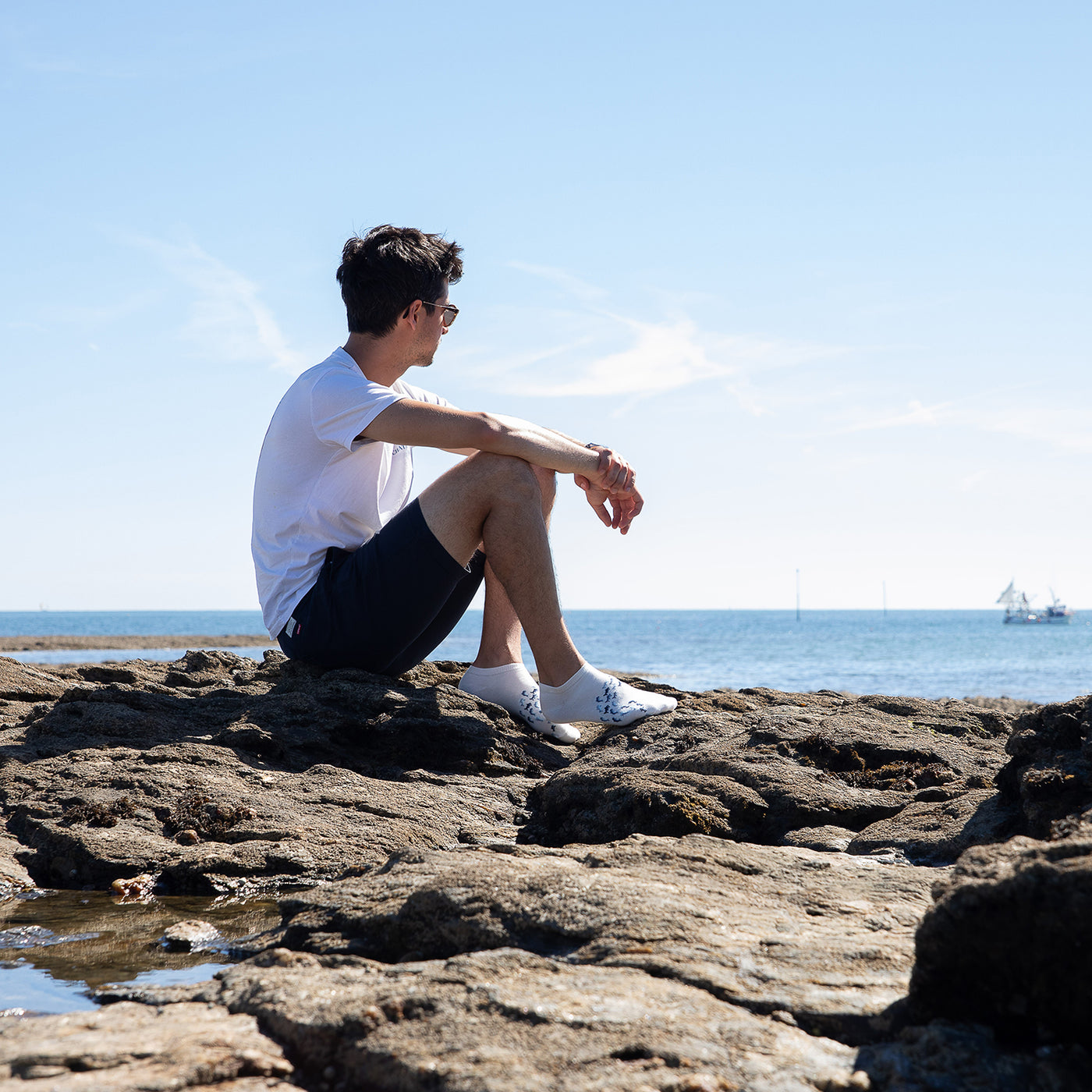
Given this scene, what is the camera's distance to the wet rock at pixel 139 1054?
1454 mm

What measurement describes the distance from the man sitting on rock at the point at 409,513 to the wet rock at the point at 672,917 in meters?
1.69

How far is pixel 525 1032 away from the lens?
1528 millimetres

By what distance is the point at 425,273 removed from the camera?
441 cm

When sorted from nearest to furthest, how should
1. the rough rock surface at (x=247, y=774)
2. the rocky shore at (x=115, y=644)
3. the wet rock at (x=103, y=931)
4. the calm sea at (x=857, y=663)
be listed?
the wet rock at (x=103, y=931) → the rough rock surface at (x=247, y=774) → the calm sea at (x=857, y=663) → the rocky shore at (x=115, y=644)

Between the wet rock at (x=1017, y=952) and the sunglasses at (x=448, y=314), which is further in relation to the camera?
the sunglasses at (x=448, y=314)

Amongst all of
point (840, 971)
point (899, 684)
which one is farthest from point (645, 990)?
point (899, 684)

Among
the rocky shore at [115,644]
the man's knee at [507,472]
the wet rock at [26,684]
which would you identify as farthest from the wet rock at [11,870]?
the rocky shore at [115,644]

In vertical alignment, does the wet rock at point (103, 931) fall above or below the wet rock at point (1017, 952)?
below

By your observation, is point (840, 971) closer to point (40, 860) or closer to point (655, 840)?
point (655, 840)

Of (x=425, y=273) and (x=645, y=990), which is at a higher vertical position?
(x=425, y=273)

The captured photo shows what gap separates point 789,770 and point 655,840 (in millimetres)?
1051

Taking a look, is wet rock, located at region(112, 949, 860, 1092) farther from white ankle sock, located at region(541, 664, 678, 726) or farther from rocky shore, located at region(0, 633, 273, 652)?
rocky shore, located at region(0, 633, 273, 652)

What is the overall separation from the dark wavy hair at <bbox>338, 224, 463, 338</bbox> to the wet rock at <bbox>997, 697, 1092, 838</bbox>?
292cm

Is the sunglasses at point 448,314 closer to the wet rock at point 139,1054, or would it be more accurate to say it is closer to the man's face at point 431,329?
the man's face at point 431,329
